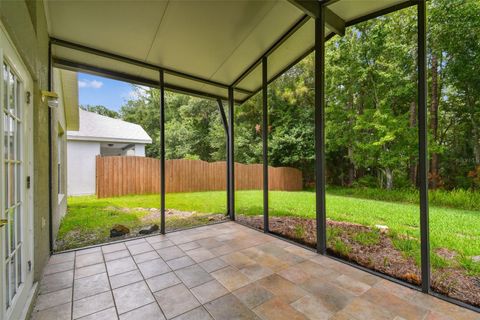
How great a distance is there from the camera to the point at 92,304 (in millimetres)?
1819

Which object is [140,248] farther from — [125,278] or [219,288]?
[219,288]

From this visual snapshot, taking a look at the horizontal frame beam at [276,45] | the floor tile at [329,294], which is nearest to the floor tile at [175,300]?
the floor tile at [329,294]

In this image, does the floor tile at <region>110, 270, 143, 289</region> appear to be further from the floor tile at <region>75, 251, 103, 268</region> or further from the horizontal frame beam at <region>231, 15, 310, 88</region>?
the horizontal frame beam at <region>231, 15, 310, 88</region>

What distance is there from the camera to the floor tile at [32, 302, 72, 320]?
1651 millimetres

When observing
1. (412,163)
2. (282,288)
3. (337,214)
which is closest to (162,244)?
(282,288)

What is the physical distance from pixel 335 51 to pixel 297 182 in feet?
15.0

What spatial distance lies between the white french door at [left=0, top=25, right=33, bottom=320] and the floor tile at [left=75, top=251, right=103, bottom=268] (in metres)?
0.68

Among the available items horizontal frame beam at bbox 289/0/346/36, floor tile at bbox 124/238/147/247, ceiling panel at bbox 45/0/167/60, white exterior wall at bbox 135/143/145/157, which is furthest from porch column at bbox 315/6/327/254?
white exterior wall at bbox 135/143/145/157

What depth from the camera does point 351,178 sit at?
555 centimetres

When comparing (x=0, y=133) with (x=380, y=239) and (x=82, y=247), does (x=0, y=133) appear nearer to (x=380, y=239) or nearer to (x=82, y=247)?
(x=82, y=247)

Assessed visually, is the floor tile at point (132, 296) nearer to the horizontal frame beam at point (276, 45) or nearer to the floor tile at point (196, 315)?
the floor tile at point (196, 315)

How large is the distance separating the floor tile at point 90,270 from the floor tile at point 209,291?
1.18m

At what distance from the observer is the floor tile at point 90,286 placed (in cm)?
197

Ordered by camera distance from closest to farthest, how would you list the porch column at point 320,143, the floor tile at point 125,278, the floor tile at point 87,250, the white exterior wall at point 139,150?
the floor tile at point 125,278 < the porch column at point 320,143 < the floor tile at point 87,250 < the white exterior wall at point 139,150
